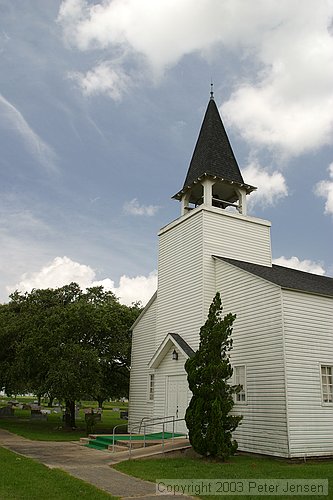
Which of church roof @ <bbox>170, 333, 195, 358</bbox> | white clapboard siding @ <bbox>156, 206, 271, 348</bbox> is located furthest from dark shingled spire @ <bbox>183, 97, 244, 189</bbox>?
church roof @ <bbox>170, 333, 195, 358</bbox>

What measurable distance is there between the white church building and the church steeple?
6cm

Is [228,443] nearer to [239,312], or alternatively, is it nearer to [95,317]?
[239,312]

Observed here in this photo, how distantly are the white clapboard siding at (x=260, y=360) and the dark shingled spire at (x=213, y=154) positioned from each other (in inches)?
227

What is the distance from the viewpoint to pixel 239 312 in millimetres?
17797

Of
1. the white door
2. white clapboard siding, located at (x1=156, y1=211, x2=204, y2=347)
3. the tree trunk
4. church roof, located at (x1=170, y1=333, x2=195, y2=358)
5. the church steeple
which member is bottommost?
the tree trunk

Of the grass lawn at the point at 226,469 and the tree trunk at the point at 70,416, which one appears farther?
the tree trunk at the point at 70,416

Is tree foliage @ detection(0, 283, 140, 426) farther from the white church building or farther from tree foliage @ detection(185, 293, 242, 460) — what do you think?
tree foliage @ detection(185, 293, 242, 460)

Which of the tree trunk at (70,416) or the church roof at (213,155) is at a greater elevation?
the church roof at (213,155)

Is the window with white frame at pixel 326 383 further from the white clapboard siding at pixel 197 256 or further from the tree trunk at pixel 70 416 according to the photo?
the tree trunk at pixel 70 416

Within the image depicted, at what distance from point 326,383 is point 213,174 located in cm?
1023

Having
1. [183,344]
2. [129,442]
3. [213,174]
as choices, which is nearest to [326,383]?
[183,344]

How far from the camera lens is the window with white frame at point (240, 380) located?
16.8 meters

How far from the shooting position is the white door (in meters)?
18.6

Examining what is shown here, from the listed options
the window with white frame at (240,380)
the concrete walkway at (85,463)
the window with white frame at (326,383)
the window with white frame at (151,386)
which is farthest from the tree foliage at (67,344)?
the window with white frame at (326,383)
